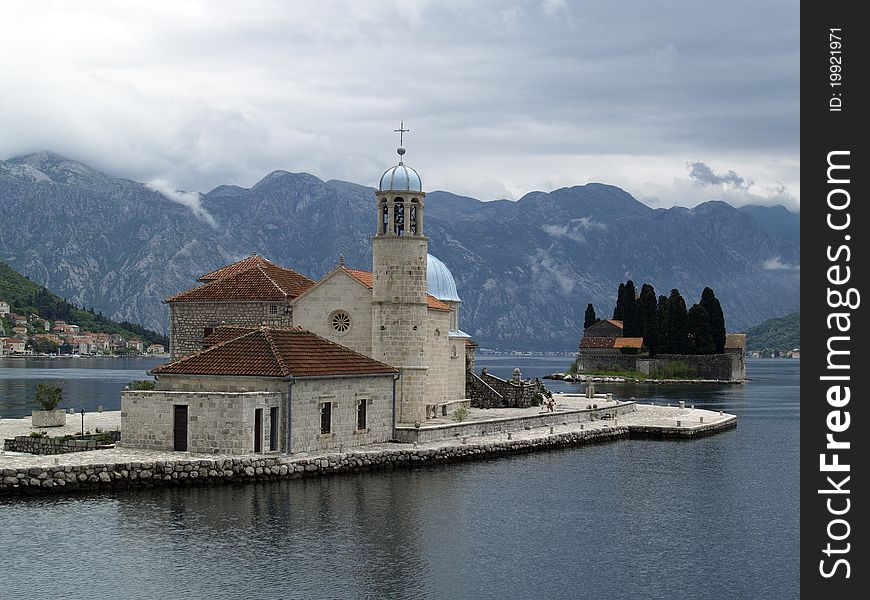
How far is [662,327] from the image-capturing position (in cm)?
14375

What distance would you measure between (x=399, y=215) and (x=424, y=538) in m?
21.8

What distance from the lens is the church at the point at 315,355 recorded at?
39719 mm

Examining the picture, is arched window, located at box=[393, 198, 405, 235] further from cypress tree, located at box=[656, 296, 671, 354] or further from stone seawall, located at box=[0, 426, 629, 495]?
cypress tree, located at box=[656, 296, 671, 354]

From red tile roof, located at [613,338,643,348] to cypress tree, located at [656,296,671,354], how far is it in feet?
11.6

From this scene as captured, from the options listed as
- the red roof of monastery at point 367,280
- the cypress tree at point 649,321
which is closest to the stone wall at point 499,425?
the red roof of monastery at point 367,280

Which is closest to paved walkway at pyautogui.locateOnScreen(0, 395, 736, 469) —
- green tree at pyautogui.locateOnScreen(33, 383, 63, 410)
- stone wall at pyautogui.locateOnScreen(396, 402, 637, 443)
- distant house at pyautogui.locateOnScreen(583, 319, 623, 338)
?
stone wall at pyautogui.locateOnScreen(396, 402, 637, 443)

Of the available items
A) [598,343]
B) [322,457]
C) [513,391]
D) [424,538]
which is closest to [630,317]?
[598,343]

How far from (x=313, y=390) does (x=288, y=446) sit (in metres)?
2.49

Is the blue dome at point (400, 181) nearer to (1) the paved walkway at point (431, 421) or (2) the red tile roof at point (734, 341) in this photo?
(1) the paved walkway at point (431, 421)

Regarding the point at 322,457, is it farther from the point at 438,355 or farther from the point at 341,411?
the point at 438,355

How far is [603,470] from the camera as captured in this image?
45.4 m
